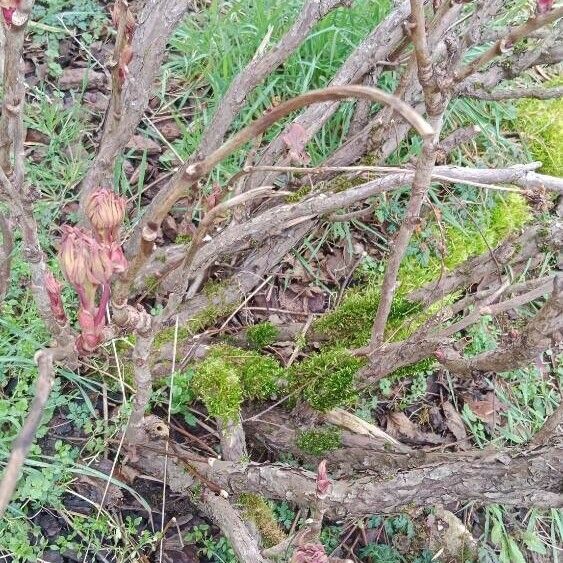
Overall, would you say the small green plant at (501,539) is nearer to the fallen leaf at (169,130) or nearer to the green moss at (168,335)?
the green moss at (168,335)

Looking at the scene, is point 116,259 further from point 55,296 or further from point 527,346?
point 527,346

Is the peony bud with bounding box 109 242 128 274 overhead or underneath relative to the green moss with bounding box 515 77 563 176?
overhead

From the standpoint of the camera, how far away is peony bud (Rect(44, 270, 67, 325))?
116cm

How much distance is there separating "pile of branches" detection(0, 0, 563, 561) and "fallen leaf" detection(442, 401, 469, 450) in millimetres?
499

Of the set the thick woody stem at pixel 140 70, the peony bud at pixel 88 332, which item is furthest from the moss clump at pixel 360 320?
the peony bud at pixel 88 332

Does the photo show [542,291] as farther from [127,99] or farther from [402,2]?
[127,99]

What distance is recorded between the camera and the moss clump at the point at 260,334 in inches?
80.0

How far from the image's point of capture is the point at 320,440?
6.05ft

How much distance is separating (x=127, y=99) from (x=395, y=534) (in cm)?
156

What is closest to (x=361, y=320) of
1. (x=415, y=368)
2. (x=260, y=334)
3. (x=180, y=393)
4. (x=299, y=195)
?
(x=415, y=368)

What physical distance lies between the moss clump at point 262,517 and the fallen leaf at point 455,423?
85cm

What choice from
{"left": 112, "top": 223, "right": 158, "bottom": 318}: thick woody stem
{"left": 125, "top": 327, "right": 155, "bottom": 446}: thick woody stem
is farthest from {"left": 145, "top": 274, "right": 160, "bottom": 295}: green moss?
{"left": 112, "top": 223, "right": 158, "bottom": 318}: thick woody stem

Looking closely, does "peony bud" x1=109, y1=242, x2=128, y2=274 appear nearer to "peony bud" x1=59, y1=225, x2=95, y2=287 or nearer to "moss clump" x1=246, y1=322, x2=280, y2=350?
"peony bud" x1=59, y1=225, x2=95, y2=287

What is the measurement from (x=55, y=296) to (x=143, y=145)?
4.68ft
